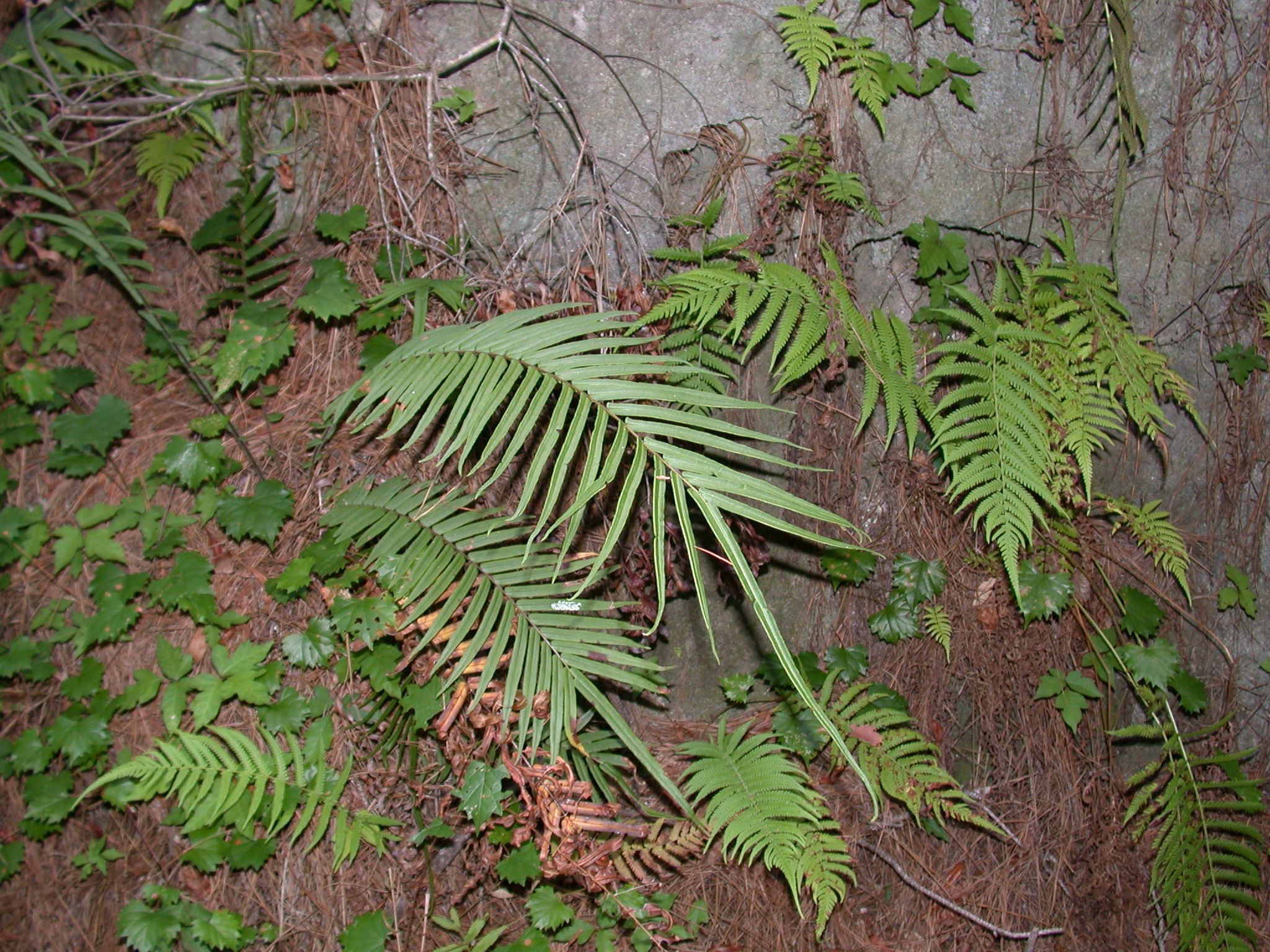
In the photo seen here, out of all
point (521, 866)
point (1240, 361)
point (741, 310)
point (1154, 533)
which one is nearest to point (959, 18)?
point (741, 310)

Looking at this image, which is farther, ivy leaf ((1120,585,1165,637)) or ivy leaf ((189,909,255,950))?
ivy leaf ((1120,585,1165,637))

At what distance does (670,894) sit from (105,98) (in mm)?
2980

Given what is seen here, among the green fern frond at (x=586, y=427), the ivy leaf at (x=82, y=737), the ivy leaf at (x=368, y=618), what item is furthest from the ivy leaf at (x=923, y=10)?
the ivy leaf at (x=82, y=737)

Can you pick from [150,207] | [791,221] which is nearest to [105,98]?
[150,207]


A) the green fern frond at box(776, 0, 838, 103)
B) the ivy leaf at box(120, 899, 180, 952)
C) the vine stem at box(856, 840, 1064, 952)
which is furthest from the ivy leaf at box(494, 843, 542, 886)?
the green fern frond at box(776, 0, 838, 103)

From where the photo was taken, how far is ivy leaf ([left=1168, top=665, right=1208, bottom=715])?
101 inches

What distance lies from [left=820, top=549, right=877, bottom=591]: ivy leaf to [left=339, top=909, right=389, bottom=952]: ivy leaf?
1.55 m

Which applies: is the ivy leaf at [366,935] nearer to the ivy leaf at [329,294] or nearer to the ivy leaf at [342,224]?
the ivy leaf at [329,294]

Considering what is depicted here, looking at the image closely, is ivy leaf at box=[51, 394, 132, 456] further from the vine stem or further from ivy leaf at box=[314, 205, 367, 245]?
the vine stem

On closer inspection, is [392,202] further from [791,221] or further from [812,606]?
[812,606]

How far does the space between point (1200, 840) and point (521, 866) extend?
78.6 inches

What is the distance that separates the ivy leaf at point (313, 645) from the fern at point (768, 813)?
1.01 m

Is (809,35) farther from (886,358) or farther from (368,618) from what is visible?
(368,618)

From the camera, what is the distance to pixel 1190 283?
2775 mm
